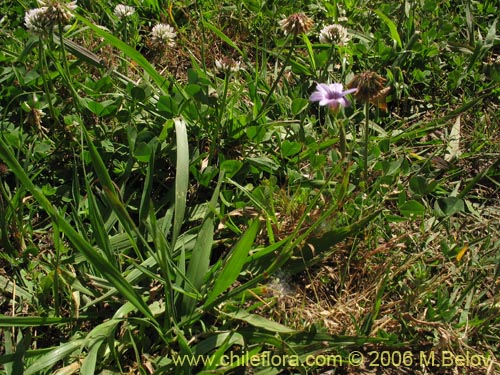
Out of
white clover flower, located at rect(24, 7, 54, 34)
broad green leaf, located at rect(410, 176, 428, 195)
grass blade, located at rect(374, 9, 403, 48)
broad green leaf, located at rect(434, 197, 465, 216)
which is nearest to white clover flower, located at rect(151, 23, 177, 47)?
white clover flower, located at rect(24, 7, 54, 34)

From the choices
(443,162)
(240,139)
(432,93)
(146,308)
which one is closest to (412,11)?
(432,93)

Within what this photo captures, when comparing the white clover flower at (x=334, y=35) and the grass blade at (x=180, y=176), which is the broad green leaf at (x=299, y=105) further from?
the grass blade at (x=180, y=176)

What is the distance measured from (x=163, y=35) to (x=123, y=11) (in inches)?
7.7

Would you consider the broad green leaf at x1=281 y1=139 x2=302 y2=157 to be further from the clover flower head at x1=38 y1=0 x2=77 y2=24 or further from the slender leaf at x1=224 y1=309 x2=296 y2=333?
the clover flower head at x1=38 y1=0 x2=77 y2=24

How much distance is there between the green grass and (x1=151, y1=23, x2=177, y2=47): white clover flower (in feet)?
0.09

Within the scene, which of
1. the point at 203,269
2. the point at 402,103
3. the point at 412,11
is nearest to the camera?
the point at 203,269

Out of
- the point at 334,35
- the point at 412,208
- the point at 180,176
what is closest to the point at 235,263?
the point at 180,176

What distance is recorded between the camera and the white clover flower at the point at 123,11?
8.82 ft

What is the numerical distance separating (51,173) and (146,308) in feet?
2.50

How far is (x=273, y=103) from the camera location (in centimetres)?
254

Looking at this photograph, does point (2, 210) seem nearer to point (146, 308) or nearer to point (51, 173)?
point (51, 173)

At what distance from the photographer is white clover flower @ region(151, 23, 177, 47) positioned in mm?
2683

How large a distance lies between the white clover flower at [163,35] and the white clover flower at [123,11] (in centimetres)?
12

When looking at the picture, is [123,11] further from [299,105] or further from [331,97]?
[331,97]
